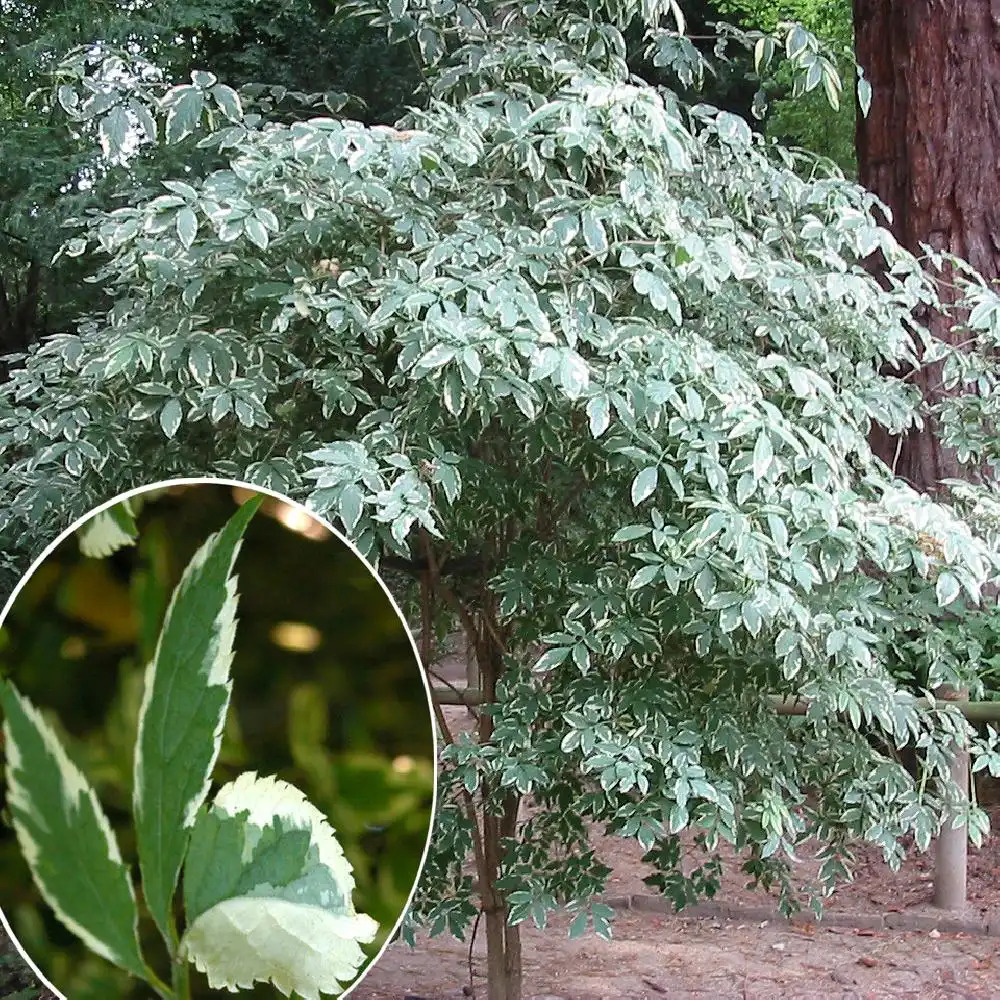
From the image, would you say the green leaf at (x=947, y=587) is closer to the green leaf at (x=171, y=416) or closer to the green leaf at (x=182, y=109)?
the green leaf at (x=171, y=416)

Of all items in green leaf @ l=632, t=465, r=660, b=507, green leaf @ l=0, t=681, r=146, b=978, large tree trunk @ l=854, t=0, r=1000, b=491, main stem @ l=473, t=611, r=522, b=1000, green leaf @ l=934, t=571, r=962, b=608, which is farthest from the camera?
large tree trunk @ l=854, t=0, r=1000, b=491

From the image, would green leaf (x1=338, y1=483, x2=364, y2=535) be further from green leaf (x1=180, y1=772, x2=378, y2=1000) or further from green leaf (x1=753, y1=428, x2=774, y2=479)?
green leaf (x1=180, y1=772, x2=378, y2=1000)

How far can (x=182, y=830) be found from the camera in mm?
754

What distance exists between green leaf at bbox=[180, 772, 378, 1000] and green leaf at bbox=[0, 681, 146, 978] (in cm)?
5

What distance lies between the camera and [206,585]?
77cm

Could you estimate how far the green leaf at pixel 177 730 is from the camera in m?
0.75

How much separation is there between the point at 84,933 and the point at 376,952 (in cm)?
21

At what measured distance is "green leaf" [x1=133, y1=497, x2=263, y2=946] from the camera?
0.75 metres

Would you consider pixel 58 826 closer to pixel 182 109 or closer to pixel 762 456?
pixel 762 456

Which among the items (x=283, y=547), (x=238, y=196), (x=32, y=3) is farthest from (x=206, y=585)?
(x=32, y=3)

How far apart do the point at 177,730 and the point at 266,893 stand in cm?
13

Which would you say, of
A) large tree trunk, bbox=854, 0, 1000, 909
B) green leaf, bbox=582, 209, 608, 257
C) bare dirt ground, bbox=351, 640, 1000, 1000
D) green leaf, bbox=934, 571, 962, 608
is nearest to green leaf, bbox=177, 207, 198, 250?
green leaf, bbox=582, 209, 608, 257

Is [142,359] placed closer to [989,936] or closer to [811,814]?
[811,814]

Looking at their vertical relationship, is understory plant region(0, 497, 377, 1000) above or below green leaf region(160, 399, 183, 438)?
below
